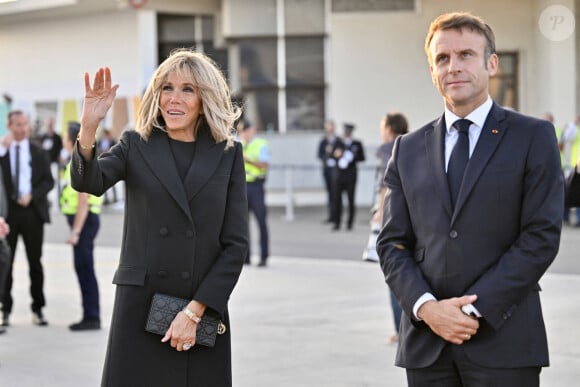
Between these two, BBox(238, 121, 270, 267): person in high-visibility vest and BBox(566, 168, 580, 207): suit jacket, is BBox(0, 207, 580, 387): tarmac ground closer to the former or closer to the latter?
BBox(238, 121, 270, 267): person in high-visibility vest

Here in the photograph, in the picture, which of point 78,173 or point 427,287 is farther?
point 78,173

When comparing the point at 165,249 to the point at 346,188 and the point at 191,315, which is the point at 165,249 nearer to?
the point at 191,315

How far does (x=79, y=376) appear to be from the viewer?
7441 mm

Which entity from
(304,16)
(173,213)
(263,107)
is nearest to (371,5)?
(304,16)

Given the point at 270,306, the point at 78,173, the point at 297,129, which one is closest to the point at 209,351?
the point at 78,173

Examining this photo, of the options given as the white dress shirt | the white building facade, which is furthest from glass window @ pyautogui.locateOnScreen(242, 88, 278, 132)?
the white dress shirt

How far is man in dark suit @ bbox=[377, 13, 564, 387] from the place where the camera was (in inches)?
143

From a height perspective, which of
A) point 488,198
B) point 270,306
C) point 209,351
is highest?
point 488,198

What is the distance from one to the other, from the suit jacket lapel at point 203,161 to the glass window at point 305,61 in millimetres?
19786

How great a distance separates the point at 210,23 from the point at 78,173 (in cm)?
2126

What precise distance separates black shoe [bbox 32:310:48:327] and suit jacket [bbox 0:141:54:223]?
0.92 m

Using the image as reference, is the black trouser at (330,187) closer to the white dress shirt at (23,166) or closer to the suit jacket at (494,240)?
the white dress shirt at (23,166)

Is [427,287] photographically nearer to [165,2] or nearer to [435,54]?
[435,54]

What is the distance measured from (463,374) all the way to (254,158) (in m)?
10.5
